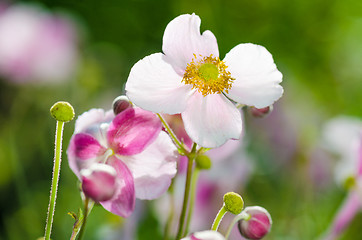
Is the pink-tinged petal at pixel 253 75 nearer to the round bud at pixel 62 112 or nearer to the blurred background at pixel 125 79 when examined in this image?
the round bud at pixel 62 112

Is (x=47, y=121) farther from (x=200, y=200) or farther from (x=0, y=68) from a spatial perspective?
(x=200, y=200)

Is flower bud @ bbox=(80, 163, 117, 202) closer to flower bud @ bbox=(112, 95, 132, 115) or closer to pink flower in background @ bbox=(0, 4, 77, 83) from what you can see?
flower bud @ bbox=(112, 95, 132, 115)

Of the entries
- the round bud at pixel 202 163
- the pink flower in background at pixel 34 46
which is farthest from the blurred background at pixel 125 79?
the round bud at pixel 202 163

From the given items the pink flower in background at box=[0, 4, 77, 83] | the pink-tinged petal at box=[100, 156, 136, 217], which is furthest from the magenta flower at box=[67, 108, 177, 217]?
the pink flower in background at box=[0, 4, 77, 83]

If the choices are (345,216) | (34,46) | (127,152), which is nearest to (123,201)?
(127,152)

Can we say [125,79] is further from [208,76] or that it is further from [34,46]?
[208,76]
